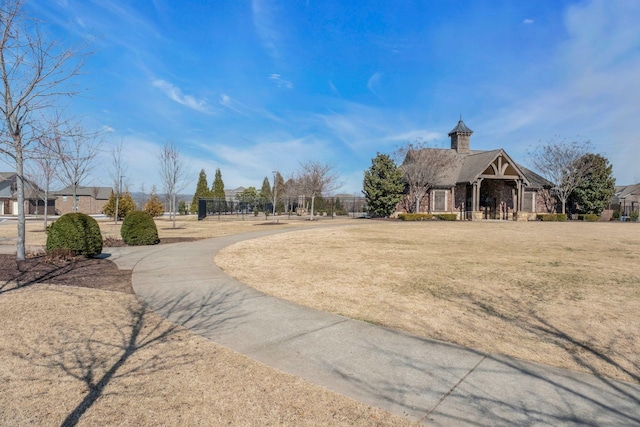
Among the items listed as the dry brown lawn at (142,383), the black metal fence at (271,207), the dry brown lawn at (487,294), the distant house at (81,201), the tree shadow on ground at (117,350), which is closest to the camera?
the dry brown lawn at (142,383)

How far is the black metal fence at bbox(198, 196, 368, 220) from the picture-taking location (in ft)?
121

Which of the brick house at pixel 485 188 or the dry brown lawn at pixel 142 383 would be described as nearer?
the dry brown lawn at pixel 142 383

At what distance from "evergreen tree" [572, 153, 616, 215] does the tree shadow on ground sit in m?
43.5

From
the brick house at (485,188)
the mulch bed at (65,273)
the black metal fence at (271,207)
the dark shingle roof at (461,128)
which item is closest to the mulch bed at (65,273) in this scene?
the mulch bed at (65,273)

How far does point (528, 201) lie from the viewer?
38.3m

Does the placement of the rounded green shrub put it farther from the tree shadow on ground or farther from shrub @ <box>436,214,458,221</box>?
shrub @ <box>436,214,458,221</box>

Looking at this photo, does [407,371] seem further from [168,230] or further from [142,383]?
[168,230]

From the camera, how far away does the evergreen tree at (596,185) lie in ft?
120

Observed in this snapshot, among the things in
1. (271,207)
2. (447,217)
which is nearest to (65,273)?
(447,217)

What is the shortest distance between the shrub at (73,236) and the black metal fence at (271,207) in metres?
22.4

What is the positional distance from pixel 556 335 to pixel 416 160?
30772mm

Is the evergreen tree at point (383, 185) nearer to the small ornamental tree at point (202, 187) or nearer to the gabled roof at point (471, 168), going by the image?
the gabled roof at point (471, 168)

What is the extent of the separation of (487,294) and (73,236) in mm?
9448

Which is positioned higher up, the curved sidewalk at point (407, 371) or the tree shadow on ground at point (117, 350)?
the tree shadow on ground at point (117, 350)
